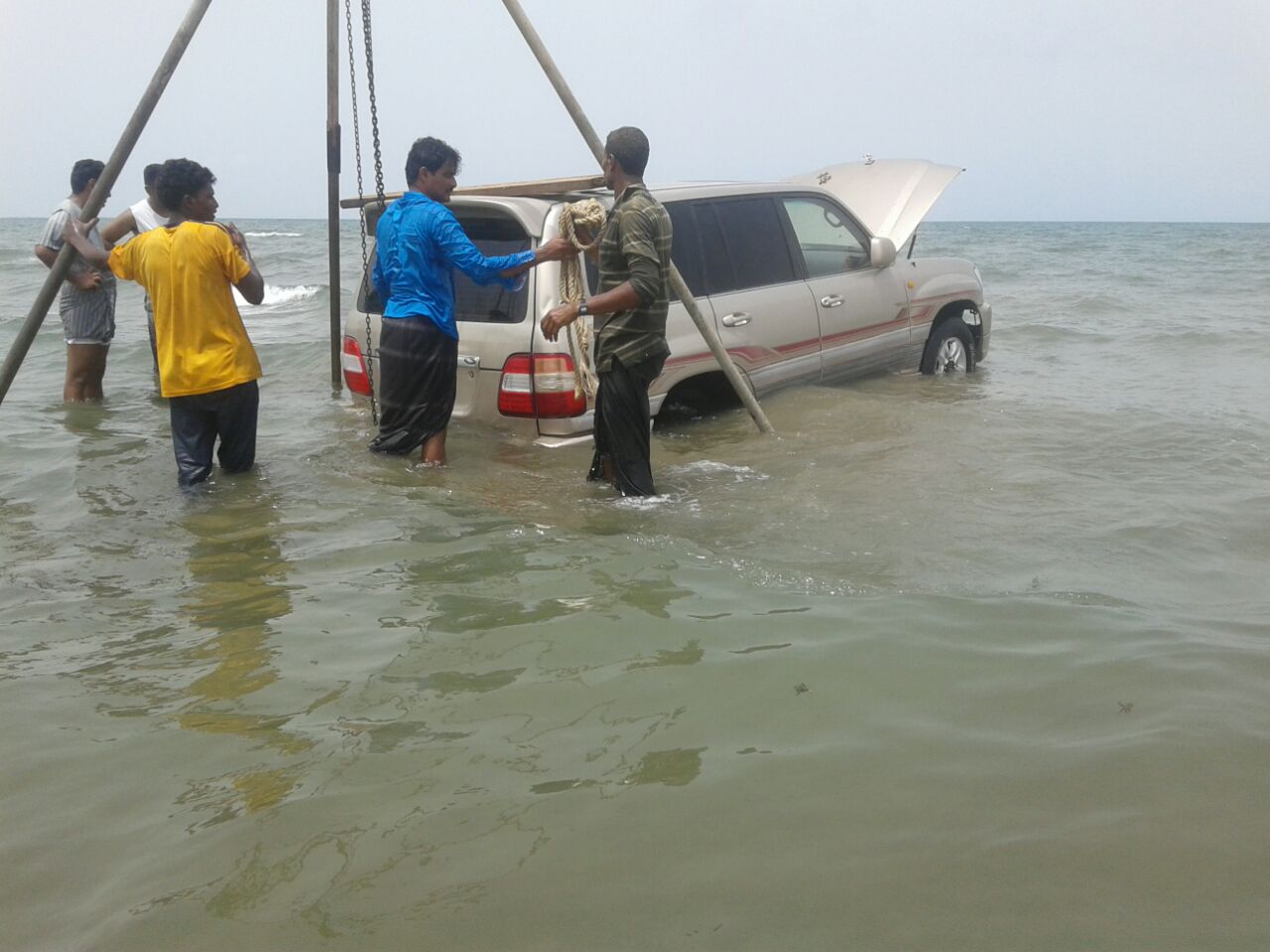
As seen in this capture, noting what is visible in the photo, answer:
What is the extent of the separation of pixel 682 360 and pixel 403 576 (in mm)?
2545

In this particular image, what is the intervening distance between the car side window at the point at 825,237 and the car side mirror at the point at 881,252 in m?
0.11

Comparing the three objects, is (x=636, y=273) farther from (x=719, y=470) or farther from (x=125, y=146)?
(x=125, y=146)

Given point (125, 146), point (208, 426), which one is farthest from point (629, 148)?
point (125, 146)

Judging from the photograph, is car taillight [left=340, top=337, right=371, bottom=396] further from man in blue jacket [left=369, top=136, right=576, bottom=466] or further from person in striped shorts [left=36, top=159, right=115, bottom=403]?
person in striped shorts [left=36, top=159, right=115, bottom=403]

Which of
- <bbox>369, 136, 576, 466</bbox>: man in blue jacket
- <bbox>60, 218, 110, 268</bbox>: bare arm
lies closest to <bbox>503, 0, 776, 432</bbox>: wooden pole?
<bbox>369, 136, 576, 466</bbox>: man in blue jacket

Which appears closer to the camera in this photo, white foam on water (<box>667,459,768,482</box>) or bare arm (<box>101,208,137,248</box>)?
white foam on water (<box>667,459,768,482</box>)

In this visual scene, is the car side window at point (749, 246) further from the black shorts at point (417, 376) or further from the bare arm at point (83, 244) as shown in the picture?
the bare arm at point (83, 244)

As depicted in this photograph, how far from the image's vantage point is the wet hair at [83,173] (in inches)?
319

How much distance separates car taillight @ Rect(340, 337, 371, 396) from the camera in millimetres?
6688

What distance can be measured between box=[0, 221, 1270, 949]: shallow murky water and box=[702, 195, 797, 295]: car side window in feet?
3.33

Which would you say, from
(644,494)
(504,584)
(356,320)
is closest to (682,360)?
(644,494)

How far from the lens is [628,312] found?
17.9 ft

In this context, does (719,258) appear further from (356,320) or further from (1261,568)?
(1261,568)

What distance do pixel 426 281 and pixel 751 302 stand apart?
7.10 ft
